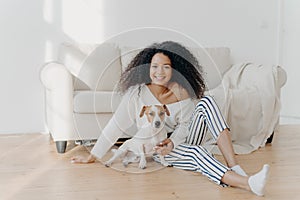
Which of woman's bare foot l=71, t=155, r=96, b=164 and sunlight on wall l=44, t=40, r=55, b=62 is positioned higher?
sunlight on wall l=44, t=40, r=55, b=62

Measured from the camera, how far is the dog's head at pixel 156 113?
6.95 ft

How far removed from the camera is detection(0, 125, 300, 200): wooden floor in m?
1.89

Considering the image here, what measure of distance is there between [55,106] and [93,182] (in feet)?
2.70

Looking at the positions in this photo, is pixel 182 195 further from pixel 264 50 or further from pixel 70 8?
pixel 264 50

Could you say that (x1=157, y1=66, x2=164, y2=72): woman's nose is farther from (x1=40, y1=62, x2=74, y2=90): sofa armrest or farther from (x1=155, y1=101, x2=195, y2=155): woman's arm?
(x1=40, y1=62, x2=74, y2=90): sofa armrest

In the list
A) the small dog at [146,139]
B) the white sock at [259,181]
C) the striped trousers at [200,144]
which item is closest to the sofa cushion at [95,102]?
the small dog at [146,139]

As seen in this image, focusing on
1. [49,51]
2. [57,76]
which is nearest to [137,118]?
[57,76]

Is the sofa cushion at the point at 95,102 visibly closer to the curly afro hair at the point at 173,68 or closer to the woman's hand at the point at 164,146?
the curly afro hair at the point at 173,68

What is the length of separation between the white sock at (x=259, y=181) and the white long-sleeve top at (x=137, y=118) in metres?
0.50

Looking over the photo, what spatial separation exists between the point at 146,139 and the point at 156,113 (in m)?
0.15

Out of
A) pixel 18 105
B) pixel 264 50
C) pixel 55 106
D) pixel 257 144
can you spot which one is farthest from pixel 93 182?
pixel 264 50

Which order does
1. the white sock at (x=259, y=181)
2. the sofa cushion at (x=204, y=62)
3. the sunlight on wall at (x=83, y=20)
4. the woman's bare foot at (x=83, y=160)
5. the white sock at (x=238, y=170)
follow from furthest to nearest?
1. the sunlight on wall at (x=83, y=20)
2. the woman's bare foot at (x=83, y=160)
3. the sofa cushion at (x=204, y=62)
4. the white sock at (x=238, y=170)
5. the white sock at (x=259, y=181)

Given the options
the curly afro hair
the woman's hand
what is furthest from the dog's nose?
the curly afro hair

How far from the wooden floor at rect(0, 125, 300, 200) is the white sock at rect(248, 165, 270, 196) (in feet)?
0.11
